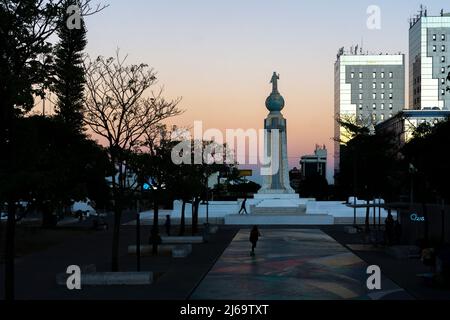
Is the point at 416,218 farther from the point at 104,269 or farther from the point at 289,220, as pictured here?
the point at 289,220

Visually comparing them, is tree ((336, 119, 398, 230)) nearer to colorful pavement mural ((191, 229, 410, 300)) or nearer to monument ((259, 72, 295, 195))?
monument ((259, 72, 295, 195))

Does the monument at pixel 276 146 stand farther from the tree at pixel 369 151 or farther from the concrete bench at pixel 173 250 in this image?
the concrete bench at pixel 173 250

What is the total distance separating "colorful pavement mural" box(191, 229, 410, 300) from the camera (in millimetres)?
18463

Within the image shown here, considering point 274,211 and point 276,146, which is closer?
point 274,211

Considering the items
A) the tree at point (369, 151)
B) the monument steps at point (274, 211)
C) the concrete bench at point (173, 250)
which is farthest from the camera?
the monument steps at point (274, 211)

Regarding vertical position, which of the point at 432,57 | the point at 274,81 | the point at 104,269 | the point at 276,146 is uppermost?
the point at 432,57

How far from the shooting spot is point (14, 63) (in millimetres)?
15266

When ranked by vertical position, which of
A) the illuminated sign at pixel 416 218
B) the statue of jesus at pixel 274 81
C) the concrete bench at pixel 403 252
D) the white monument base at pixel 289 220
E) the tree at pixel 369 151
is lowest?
the white monument base at pixel 289 220

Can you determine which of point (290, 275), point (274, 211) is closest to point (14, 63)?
point (290, 275)

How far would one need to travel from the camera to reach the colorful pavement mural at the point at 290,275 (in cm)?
1846

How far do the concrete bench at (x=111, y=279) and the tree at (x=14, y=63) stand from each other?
5336mm

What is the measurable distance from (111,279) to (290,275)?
615 cm

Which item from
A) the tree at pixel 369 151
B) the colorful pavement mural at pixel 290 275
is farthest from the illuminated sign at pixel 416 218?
the tree at pixel 369 151

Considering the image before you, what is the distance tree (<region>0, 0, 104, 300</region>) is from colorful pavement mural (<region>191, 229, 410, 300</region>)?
5.76 meters
